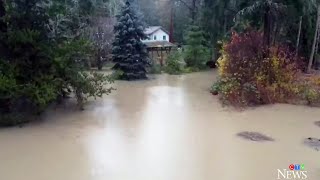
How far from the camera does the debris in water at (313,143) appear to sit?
8.10m

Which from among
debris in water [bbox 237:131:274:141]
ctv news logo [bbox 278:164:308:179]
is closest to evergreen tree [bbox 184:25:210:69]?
debris in water [bbox 237:131:274:141]

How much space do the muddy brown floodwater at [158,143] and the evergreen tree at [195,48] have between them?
11.5 metres

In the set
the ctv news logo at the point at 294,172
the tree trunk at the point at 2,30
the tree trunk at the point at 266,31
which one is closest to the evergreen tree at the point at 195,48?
the tree trunk at the point at 266,31

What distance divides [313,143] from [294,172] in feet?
6.76

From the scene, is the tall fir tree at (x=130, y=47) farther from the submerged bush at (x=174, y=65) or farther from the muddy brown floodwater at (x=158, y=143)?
the muddy brown floodwater at (x=158, y=143)

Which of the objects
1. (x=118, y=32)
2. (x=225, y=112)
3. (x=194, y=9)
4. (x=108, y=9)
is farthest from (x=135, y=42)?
(x=194, y=9)

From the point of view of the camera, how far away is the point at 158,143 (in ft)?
27.8

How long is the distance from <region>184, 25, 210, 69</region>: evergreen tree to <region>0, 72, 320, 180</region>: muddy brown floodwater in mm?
11500

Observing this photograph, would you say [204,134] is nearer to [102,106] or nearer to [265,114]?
[265,114]

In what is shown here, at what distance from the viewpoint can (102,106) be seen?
12438 millimetres

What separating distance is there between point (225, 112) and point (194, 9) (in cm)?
1835

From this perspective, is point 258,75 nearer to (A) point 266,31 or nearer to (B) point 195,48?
(A) point 266,31

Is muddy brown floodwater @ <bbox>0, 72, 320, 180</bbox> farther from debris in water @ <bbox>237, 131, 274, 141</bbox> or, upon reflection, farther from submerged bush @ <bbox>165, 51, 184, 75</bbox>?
submerged bush @ <bbox>165, 51, 184, 75</bbox>

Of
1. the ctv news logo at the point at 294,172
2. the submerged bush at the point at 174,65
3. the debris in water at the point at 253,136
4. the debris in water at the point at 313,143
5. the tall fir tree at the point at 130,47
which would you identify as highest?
the tall fir tree at the point at 130,47
